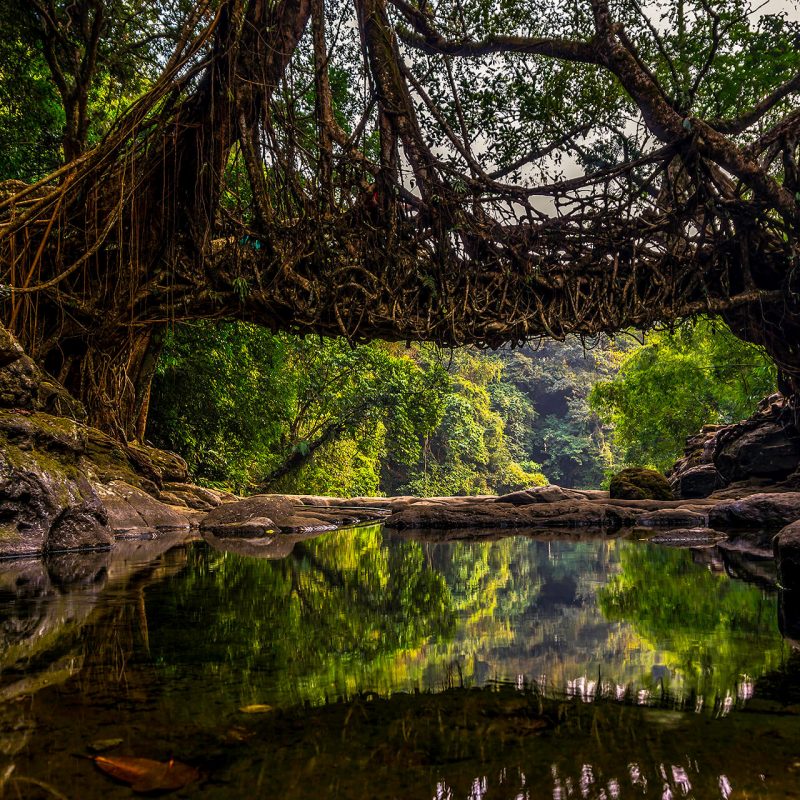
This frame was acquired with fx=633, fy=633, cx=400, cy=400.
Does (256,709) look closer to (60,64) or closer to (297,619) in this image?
(297,619)

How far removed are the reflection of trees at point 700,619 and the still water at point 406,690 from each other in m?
0.01

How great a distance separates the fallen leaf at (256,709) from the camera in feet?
3.77

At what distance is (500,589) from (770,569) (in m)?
1.59

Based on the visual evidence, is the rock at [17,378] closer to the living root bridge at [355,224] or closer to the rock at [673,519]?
the living root bridge at [355,224]

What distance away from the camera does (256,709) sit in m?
1.16

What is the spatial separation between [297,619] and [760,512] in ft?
17.7

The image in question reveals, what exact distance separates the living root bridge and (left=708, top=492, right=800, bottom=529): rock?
208 centimetres

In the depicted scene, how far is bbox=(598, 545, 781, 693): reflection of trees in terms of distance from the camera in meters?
1.47

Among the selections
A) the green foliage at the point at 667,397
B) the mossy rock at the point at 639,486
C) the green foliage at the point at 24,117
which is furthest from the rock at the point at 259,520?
the green foliage at the point at 667,397

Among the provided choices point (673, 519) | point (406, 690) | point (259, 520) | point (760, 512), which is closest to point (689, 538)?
point (760, 512)

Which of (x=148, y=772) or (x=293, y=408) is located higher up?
(x=293, y=408)

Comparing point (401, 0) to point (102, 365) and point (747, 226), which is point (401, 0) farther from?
point (102, 365)

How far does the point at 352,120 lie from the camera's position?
10.3m

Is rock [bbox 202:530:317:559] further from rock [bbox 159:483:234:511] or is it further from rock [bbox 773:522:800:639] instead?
rock [bbox 773:522:800:639]
